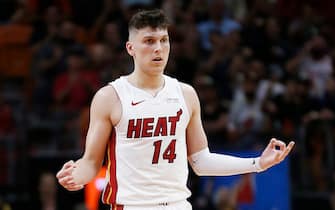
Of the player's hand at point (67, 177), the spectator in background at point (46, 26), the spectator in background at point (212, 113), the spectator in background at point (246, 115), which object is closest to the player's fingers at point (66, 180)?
the player's hand at point (67, 177)

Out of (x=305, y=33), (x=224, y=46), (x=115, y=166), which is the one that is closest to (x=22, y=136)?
(x=224, y=46)

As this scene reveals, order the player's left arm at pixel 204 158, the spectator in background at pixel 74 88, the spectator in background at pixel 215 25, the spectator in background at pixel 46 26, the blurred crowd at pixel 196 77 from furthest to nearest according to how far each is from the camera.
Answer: the spectator in background at pixel 215 25 → the spectator in background at pixel 46 26 → the spectator in background at pixel 74 88 → the blurred crowd at pixel 196 77 → the player's left arm at pixel 204 158

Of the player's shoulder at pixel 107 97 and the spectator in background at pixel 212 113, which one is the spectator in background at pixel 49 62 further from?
the player's shoulder at pixel 107 97

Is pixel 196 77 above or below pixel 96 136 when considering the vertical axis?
below

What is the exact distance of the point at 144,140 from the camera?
6.44 meters

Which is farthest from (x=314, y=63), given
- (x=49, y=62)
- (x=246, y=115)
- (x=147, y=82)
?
(x=147, y=82)

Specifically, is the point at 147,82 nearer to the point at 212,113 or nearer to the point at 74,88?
the point at 212,113

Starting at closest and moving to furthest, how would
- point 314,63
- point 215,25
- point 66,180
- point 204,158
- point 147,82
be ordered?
point 66,180
point 147,82
point 204,158
point 314,63
point 215,25

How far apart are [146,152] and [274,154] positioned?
0.92 metres

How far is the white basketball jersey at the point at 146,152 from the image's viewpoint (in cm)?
639

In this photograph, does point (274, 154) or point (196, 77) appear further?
point (196, 77)

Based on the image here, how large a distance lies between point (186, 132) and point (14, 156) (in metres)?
6.29

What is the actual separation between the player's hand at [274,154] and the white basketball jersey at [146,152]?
58 centimetres

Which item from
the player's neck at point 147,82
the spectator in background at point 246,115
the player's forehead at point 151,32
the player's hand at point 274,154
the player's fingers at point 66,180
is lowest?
the spectator in background at point 246,115
